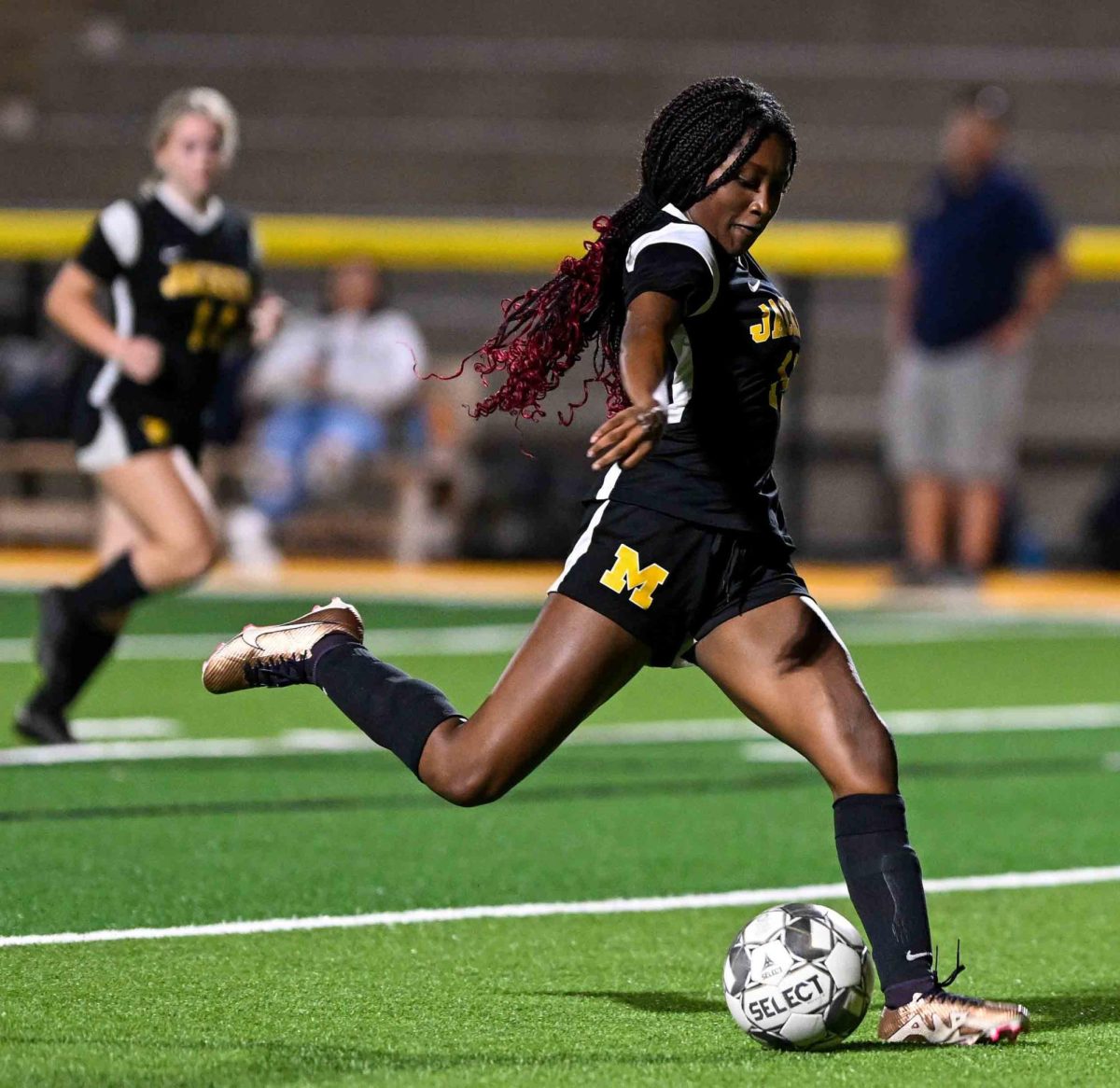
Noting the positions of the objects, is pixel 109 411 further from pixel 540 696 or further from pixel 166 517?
pixel 540 696

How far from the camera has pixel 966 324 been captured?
14.1 m

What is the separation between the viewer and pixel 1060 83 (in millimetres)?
20000

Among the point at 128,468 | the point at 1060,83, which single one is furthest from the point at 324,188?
the point at 128,468

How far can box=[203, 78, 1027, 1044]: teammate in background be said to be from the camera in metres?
4.62

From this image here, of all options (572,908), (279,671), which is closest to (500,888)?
(572,908)

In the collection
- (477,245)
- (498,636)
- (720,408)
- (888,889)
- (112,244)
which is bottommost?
(498,636)

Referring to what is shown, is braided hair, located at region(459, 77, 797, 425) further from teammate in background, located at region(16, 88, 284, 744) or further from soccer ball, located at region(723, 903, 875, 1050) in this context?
teammate in background, located at region(16, 88, 284, 744)

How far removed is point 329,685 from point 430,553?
11.1 m

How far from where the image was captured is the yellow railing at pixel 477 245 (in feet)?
51.3

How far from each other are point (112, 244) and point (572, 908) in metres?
3.47

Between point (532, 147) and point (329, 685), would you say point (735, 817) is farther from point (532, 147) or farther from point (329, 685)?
point (532, 147)

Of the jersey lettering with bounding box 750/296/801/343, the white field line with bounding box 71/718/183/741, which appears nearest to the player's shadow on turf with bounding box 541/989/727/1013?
the jersey lettering with bounding box 750/296/801/343

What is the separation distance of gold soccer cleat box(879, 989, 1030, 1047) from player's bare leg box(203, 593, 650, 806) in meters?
0.83

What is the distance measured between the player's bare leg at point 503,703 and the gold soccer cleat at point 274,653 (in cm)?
10
